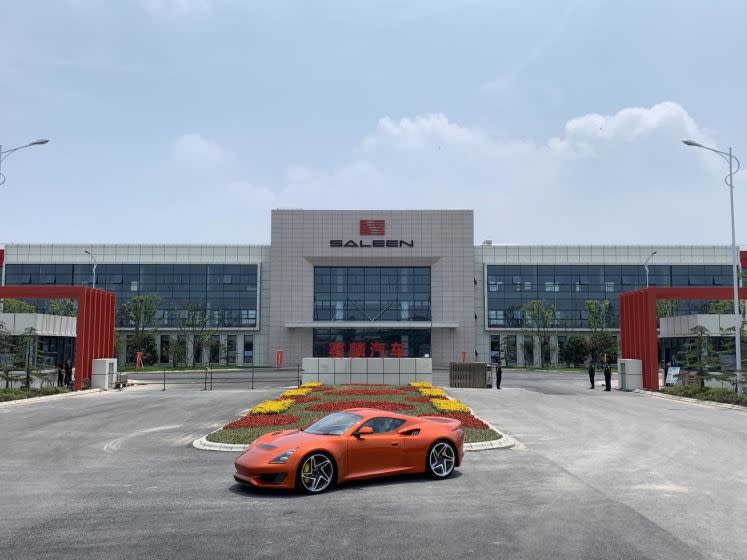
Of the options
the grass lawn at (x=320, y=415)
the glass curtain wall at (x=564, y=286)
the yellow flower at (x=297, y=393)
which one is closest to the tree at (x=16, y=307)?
the glass curtain wall at (x=564, y=286)

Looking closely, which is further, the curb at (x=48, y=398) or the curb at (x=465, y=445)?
the curb at (x=48, y=398)

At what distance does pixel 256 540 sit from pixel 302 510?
171cm

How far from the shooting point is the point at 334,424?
1256 centimetres

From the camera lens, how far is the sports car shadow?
11.4 m

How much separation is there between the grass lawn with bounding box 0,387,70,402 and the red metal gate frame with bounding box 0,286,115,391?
343 centimetres

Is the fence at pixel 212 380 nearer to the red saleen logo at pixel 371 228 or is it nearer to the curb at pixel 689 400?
the curb at pixel 689 400

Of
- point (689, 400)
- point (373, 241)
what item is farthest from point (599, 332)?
point (689, 400)

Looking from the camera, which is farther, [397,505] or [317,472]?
[317,472]

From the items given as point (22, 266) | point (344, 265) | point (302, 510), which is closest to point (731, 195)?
point (302, 510)

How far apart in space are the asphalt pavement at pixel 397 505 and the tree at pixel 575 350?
64984 millimetres

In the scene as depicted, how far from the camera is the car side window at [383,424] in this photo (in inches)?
491

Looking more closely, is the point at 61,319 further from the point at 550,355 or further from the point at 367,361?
the point at 550,355

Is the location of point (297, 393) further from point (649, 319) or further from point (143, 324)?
point (143, 324)

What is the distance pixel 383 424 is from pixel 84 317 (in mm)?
35294
